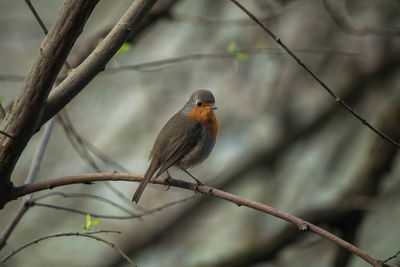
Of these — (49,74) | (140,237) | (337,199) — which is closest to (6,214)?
(140,237)

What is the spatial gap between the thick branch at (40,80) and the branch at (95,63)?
0.10 meters

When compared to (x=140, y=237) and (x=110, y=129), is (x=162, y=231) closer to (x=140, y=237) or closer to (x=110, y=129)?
(x=140, y=237)

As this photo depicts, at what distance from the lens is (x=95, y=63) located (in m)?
2.28

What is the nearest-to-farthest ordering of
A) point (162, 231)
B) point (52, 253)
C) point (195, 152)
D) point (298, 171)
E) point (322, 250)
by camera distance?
point (195, 152)
point (322, 250)
point (162, 231)
point (298, 171)
point (52, 253)

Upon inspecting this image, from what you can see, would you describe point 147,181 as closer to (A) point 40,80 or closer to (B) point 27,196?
(B) point 27,196

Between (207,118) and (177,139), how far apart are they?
0.33 m

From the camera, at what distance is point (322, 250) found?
19.6 ft

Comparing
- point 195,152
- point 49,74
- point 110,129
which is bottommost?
point 49,74

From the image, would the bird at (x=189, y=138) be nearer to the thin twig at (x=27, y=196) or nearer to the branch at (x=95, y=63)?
the thin twig at (x=27, y=196)

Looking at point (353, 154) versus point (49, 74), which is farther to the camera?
point (353, 154)

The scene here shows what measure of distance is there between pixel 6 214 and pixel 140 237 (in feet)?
5.71

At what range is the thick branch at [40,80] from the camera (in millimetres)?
2047

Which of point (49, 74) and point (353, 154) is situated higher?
point (353, 154)

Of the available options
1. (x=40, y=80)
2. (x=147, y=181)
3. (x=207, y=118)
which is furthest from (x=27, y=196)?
(x=207, y=118)
